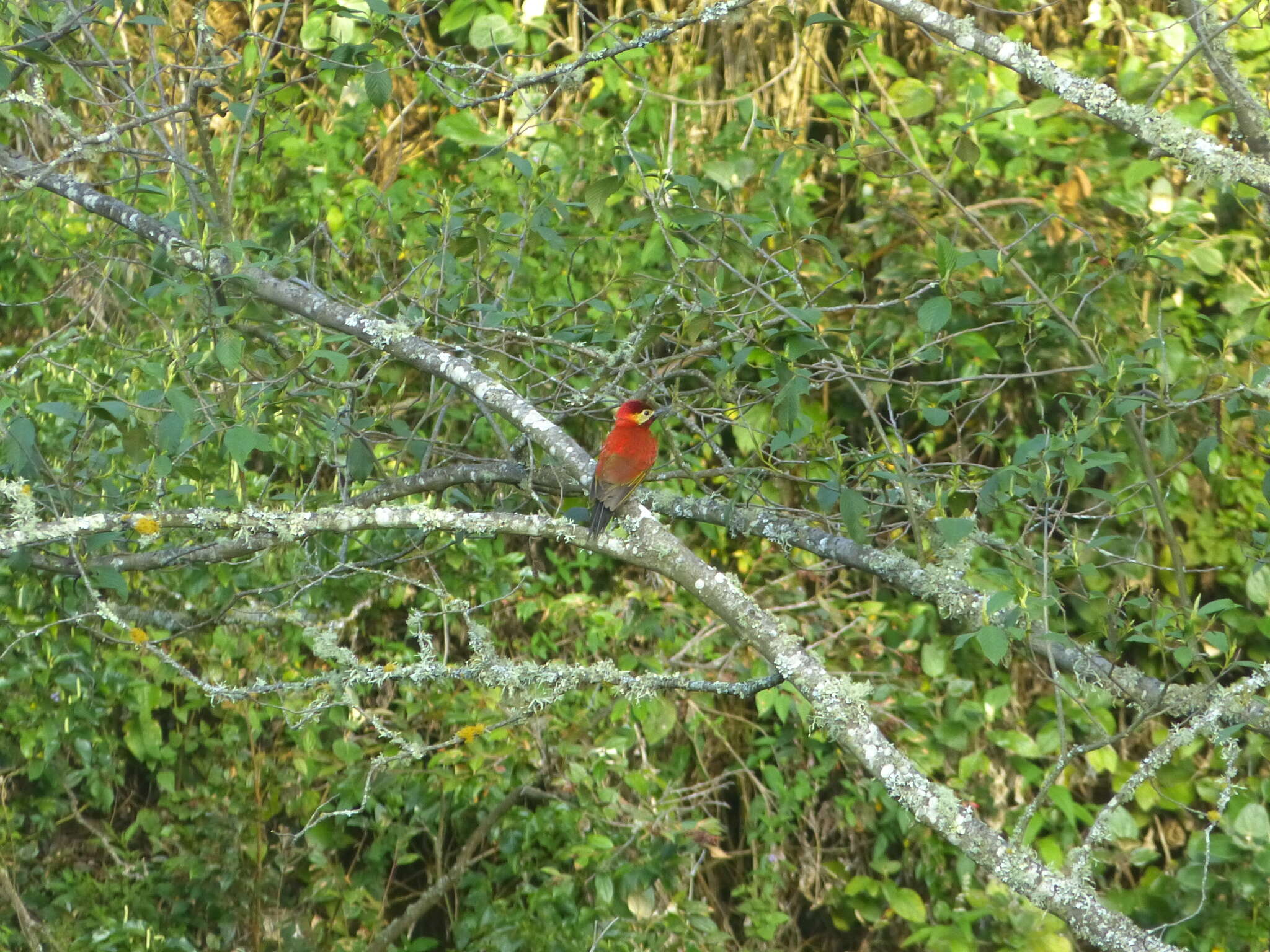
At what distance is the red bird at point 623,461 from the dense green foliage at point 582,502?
75mm

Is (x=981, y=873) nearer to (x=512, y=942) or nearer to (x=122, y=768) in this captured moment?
(x=512, y=942)

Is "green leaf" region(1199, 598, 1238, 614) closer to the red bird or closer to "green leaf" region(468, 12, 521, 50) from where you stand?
the red bird

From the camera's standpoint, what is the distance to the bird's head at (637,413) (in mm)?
3059

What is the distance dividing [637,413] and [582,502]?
0.94 ft

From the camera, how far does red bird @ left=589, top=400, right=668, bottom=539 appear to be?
2.57 metres

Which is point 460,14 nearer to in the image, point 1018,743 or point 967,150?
point 967,150

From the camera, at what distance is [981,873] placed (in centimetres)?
422

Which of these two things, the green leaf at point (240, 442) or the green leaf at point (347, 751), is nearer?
the green leaf at point (240, 442)

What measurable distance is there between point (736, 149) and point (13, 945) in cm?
343

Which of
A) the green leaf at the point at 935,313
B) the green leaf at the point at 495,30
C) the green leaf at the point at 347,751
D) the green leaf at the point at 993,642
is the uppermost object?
the green leaf at the point at 495,30

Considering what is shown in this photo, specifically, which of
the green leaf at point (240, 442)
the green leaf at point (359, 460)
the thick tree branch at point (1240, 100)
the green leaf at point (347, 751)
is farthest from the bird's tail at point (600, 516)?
the green leaf at point (347, 751)

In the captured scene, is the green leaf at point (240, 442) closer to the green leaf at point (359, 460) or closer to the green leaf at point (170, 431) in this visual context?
the green leaf at point (170, 431)

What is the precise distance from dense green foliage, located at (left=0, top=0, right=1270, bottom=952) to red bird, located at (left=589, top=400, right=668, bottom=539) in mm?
75

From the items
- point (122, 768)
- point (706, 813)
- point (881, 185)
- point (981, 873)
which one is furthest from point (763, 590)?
point (122, 768)
